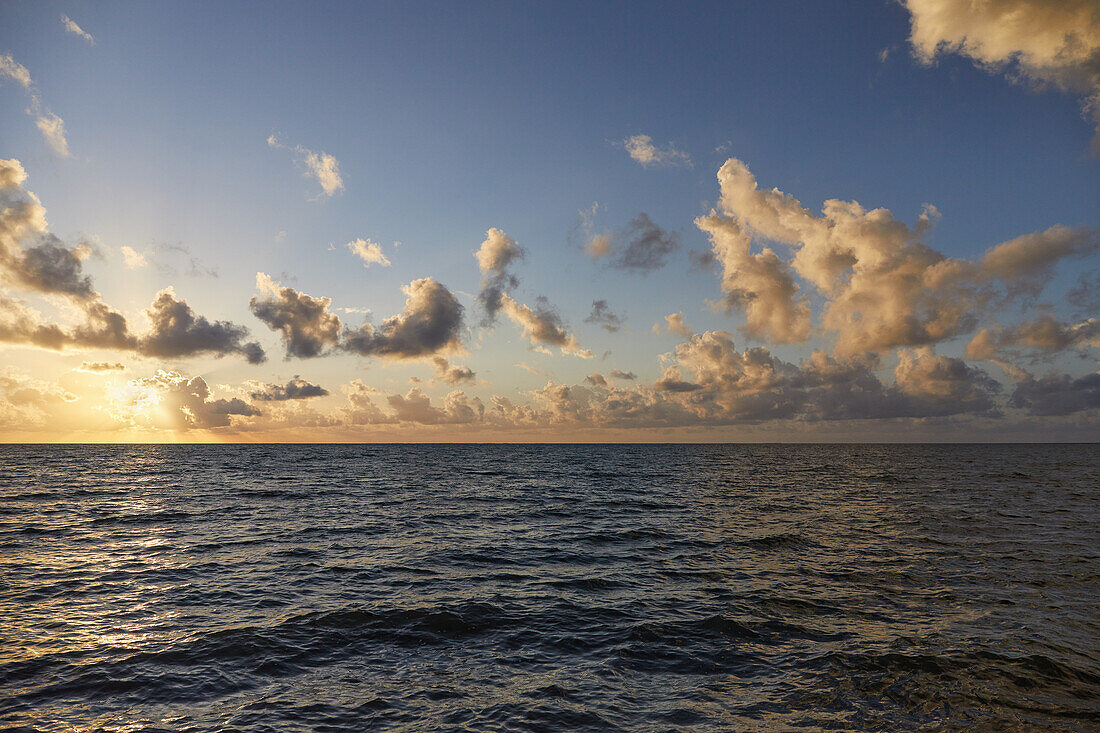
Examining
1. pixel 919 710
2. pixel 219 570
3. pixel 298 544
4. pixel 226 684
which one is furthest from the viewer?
pixel 298 544

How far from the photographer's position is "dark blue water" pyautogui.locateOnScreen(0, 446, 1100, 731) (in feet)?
37.5

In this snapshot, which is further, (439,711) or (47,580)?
(47,580)

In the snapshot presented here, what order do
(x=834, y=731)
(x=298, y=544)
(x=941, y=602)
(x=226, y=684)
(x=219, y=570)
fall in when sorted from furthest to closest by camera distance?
(x=298, y=544), (x=219, y=570), (x=941, y=602), (x=226, y=684), (x=834, y=731)

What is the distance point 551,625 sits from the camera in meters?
16.7

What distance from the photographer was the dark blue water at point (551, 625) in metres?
11.4

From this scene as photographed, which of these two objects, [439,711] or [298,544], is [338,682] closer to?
[439,711]

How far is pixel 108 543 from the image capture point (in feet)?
96.1

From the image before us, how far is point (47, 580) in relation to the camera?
21656mm

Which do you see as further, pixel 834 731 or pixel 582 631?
pixel 582 631

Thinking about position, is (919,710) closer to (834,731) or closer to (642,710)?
(834,731)

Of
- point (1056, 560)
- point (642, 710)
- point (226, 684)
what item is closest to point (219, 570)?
point (226, 684)

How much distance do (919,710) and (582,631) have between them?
818 cm

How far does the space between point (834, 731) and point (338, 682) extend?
10.5 meters

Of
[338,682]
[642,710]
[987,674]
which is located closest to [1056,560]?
[987,674]
